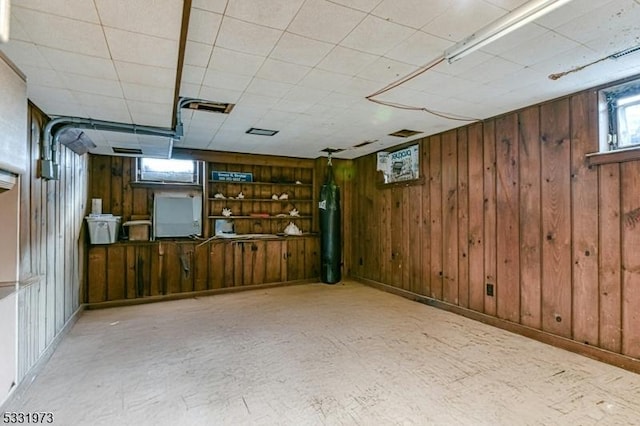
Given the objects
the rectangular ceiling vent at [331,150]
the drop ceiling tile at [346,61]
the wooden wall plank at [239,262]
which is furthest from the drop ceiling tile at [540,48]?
the wooden wall plank at [239,262]

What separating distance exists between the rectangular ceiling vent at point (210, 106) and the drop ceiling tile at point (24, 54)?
116cm

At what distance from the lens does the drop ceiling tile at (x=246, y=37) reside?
5.86 feet

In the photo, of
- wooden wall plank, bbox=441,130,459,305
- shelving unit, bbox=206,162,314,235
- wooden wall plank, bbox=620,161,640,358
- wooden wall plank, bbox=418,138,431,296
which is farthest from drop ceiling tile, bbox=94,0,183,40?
shelving unit, bbox=206,162,314,235

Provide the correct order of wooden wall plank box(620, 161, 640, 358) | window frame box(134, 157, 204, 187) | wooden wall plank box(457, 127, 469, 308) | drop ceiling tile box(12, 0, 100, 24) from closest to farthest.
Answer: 1. drop ceiling tile box(12, 0, 100, 24)
2. wooden wall plank box(620, 161, 640, 358)
3. wooden wall plank box(457, 127, 469, 308)
4. window frame box(134, 157, 204, 187)

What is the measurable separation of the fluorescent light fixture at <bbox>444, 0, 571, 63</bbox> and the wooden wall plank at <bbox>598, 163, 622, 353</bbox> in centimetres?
167

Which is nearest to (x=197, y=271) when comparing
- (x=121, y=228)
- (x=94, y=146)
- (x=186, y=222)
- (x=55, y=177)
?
(x=186, y=222)

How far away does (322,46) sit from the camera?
2006mm

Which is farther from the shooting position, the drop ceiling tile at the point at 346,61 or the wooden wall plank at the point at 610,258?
the wooden wall plank at the point at 610,258

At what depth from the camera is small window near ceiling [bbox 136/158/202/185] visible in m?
4.88

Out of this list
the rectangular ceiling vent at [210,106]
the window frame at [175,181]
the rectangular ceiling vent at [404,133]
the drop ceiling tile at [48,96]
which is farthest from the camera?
the window frame at [175,181]

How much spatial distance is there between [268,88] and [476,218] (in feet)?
8.81

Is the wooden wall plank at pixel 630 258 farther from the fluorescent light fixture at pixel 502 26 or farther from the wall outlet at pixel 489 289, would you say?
the fluorescent light fixture at pixel 502 26

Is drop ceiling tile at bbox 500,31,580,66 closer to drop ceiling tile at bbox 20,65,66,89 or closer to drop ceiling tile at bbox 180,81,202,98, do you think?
drop ceiling tile at bbox 180,81,202,98

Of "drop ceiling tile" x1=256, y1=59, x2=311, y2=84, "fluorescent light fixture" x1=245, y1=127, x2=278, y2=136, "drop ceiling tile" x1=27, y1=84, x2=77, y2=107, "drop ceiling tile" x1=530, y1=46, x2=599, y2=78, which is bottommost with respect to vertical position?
"drop ceiling tile" x1=27, y1=84, x2=77, y2=107
